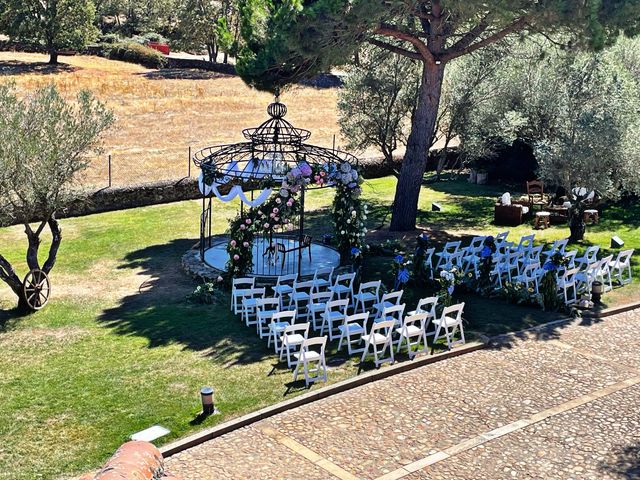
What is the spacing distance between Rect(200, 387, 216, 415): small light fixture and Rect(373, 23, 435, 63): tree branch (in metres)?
11.6

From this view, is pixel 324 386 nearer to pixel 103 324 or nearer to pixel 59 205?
pixel 103 324

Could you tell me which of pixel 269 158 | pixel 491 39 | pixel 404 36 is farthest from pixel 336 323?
pixel 491 39

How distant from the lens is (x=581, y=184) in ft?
69.9

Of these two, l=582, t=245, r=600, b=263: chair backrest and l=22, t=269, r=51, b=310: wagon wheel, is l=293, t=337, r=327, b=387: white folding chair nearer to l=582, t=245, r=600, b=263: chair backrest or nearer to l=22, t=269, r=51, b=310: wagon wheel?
l=22, t=269, r=51, b=310: wagon wheel

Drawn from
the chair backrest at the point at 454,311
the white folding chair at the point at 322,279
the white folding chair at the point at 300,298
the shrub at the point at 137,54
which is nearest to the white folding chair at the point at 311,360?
the white folding chair at the point at 300,298

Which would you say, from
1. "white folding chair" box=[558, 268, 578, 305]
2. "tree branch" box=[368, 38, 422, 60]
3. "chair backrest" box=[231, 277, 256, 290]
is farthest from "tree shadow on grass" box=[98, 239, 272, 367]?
"tree branch" box=[368, 38, 422, 60]

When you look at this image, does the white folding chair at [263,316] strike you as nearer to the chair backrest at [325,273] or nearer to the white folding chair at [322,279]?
the white folding chair at [322,279]

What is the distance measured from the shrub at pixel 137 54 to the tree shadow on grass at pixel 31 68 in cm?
572

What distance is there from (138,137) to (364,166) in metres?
11.1

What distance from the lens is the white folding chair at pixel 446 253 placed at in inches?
729

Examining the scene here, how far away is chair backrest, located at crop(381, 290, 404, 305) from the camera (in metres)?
15.2

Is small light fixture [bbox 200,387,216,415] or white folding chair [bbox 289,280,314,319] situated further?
white folding chair [bbox 289,280,314,319]

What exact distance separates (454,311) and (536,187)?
45.8 feet

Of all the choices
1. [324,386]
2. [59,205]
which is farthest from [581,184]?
[59,205]
